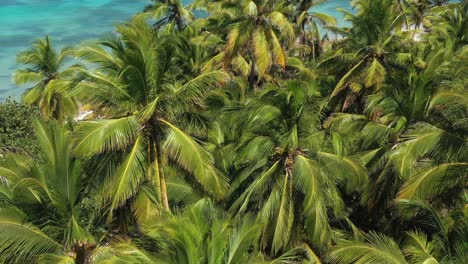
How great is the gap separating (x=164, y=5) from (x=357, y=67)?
1482 centimetres

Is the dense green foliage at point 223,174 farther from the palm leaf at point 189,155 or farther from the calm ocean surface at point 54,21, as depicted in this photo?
the calm ocean surface at point 54,21

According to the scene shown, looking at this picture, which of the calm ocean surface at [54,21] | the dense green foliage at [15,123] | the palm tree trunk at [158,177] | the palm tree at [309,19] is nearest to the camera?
the palm tree trunk at [158,177]

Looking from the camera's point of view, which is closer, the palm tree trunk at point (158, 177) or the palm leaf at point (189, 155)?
the palm leaf at point (189, 155)

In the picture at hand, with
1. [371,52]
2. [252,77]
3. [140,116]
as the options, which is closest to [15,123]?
[252,77]

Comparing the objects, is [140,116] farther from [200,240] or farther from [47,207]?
[200,240]

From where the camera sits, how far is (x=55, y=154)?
956 centimetres

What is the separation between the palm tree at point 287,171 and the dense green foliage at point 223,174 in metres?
0.03

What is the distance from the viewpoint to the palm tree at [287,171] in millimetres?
10711

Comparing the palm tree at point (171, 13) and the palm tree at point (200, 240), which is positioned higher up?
the palm tree at point (171, 13)

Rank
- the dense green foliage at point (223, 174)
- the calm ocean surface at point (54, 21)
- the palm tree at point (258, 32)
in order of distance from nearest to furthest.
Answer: the dense green foliage at point (223, 174), the palm tree at point (258, 32), the calm ocean surface at point (54, 21)

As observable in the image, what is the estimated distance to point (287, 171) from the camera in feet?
36.2

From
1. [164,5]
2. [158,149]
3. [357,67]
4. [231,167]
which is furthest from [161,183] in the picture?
[164,5]

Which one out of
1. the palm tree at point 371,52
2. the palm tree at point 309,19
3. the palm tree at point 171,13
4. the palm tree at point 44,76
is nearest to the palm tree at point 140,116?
the palm tree at point 371,52

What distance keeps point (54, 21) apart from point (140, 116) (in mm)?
70969
